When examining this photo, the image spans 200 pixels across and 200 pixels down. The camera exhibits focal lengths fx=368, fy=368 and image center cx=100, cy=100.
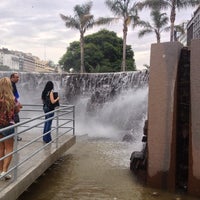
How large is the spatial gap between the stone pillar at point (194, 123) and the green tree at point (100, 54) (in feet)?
111

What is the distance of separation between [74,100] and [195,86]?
15.2 m

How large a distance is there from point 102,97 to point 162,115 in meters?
13.3

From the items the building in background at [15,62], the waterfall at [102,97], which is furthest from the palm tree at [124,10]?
the building in background at [15,62]

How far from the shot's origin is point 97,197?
6.25 metres

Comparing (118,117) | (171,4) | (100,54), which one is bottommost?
(118,117)

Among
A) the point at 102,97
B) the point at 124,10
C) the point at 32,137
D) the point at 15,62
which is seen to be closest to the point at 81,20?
the point at 124,10

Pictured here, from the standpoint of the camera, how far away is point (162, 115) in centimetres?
670

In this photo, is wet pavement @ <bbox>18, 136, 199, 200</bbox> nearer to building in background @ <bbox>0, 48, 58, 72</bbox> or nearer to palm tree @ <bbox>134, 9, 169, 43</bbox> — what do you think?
palm tree @ <bbox>134, 9, 169, 43</bbox>

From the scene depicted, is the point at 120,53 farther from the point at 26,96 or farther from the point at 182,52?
the point at 182,52

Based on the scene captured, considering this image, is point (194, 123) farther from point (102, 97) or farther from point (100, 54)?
point (100, 54)

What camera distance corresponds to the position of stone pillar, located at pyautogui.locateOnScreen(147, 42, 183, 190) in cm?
666

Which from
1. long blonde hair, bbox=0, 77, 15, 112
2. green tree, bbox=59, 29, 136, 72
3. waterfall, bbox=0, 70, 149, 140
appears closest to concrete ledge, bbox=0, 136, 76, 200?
long blonde hair, bbox=0, 77, 15, 112

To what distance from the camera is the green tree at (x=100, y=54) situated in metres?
42.5

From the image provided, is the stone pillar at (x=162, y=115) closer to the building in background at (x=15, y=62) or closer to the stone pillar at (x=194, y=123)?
the stone pillar at (x=194, y=123)
